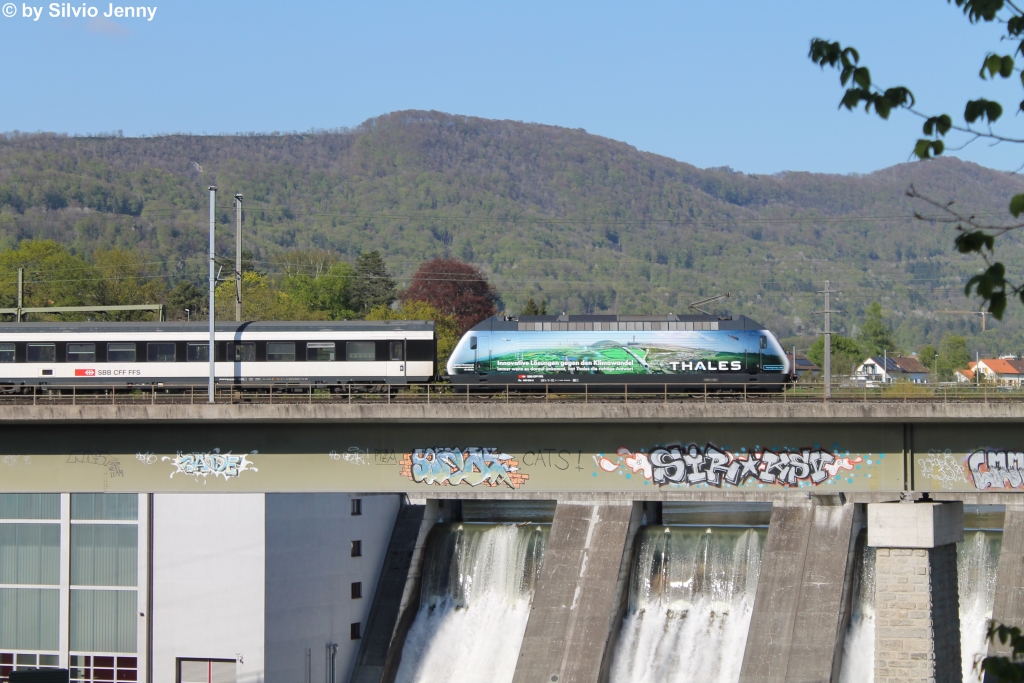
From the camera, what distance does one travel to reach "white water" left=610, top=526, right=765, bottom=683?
2030 inches

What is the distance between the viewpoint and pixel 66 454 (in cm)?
3916

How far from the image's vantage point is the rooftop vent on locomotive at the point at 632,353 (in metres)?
Result: 48.4

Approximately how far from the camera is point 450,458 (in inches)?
1503

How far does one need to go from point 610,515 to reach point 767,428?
639 inches

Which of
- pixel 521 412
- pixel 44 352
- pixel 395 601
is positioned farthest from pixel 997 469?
pixel 44 352

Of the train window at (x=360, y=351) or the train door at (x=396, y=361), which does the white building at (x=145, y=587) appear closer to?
the train window at (x=360, y=351)

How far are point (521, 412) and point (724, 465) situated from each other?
6808 millimetres

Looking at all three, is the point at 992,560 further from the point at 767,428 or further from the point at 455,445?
the point at 455,445

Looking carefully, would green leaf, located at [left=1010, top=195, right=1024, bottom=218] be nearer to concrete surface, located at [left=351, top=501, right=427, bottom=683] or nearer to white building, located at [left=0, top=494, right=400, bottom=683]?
white building, located at [left=0, top=494, right=400, bottom=683]

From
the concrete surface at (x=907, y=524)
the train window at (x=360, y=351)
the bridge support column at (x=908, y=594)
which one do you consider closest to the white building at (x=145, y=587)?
the train window at (x=360, y=351)

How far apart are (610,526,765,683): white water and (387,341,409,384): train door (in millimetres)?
→ 14670

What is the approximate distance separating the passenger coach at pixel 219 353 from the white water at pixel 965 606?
2053 cm

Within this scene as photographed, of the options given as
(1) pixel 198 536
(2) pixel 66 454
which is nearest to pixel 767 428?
(2) pixel 66 454

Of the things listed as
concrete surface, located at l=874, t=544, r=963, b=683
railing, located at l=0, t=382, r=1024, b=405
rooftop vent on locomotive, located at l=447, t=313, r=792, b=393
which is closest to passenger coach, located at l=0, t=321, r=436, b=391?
railing, located at l=0, t=382, r=1024, b=405
